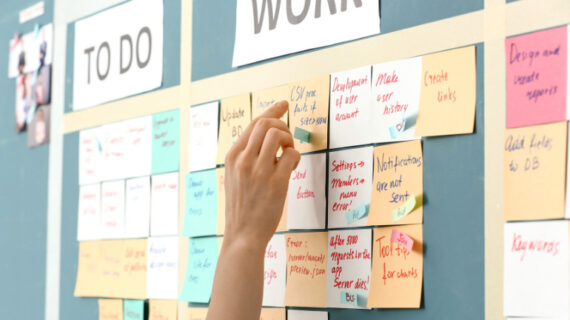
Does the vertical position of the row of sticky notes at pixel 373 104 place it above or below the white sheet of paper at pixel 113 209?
above

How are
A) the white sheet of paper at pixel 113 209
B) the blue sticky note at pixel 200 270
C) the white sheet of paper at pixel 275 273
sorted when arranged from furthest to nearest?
1. the white sheet of paper at pixel 113 209
2. the blue sticky note at pixel 200 270
3. the white sheet of paper at pixel 275 273

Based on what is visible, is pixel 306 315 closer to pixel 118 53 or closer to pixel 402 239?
pixel 402 239

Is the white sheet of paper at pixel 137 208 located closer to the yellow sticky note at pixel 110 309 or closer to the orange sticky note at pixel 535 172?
the yellow sticky note at pixel 110 309

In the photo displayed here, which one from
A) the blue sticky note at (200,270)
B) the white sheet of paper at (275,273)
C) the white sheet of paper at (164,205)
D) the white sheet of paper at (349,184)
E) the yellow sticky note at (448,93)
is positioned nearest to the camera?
the yellow sticky note at (448,93)

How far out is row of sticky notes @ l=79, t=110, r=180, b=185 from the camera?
158 centimetres

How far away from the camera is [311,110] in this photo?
1.32 m

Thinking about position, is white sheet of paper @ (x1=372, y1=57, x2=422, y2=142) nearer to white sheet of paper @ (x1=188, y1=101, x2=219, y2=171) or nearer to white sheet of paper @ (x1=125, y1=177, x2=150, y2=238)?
white sheet of paper @ (x1=188, y1=101, x2=219, y2=171)

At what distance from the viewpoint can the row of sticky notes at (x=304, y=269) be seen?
1.17m

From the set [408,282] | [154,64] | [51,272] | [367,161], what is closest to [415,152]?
[367,161]

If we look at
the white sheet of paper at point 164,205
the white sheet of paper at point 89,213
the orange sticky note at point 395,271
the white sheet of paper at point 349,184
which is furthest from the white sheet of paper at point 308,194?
the white sheet of paper at point 89,213

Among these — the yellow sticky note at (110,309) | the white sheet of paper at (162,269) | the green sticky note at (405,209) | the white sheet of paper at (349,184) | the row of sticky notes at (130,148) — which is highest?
the row of sticky notes at (130,148)

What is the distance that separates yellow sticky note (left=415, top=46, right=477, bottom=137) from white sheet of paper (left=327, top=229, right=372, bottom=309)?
0.20 meters

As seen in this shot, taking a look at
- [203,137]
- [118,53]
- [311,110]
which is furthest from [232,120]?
[118,53]

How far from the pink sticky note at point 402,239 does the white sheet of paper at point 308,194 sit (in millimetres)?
140
